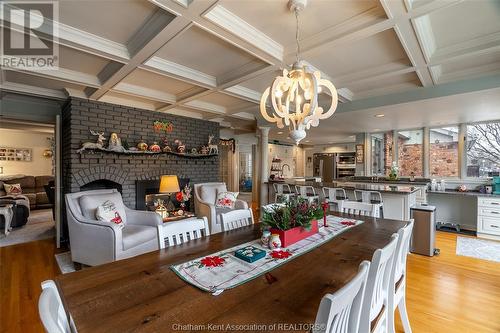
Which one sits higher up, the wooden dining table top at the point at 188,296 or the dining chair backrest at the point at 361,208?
the dining chair backrest at the point at 361,208

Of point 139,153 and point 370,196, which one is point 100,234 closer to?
point 139,153

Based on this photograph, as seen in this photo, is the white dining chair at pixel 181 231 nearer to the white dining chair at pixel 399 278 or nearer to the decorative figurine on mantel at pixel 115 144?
the white dining chair at pixel 399 278

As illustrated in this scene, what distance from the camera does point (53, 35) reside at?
207 centimetres

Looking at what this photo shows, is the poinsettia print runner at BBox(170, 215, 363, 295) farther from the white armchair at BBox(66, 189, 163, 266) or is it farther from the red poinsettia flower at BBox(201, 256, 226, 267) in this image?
the white armchair at BBox(66, 189, 163, 266)

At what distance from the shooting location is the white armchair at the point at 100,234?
8.44 ft

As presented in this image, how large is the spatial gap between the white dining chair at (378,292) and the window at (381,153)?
570 cm

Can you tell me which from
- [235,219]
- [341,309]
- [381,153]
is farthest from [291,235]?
[381,153]

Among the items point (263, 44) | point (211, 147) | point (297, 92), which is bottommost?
point (211, 147)

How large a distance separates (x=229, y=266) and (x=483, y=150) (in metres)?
6.10

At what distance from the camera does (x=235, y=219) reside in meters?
2.18

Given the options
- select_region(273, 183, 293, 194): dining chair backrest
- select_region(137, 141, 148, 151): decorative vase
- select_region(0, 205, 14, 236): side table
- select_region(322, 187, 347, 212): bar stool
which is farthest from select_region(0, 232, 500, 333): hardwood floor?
select_region(273, 183, 293, 194): dining chair backrest

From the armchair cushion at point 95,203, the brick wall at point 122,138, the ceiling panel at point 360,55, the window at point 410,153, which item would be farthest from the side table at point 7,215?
the window at point 410,153

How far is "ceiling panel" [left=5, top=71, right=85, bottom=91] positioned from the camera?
3.11 meters

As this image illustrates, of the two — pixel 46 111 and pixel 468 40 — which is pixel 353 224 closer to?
pixel 468 40
